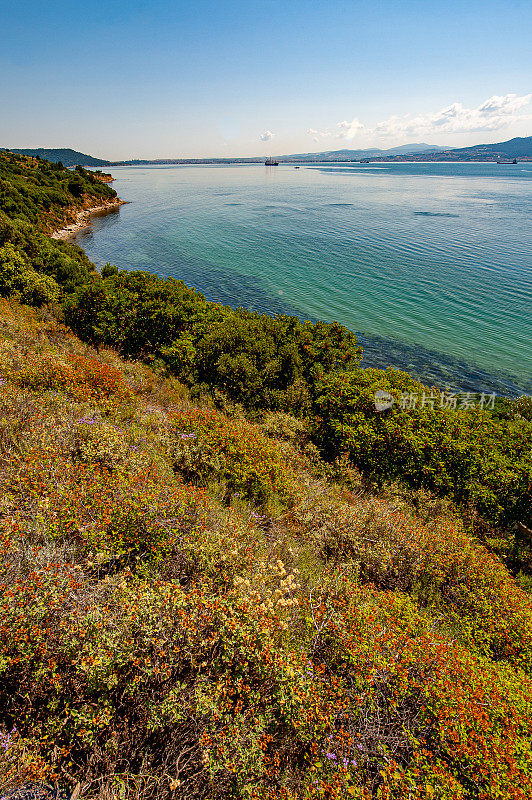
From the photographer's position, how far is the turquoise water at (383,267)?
87.5 feet

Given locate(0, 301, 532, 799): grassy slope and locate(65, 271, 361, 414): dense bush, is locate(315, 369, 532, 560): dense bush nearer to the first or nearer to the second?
locate(65, 271, 361, 414): dense bush

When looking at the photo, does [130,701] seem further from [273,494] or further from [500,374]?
[500,374]

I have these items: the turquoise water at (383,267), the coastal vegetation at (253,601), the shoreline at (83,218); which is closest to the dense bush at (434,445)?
the coastal vegetation at (253,601)

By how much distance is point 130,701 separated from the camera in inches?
171

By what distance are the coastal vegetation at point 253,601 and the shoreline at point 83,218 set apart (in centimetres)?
5872

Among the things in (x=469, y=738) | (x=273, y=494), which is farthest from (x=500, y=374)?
(x=469, y=738)

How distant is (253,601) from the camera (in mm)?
5102

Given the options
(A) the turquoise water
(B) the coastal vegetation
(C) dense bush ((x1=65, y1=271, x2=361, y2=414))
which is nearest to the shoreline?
(A) the turquoise water

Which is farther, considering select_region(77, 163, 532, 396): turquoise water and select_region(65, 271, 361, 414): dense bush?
select_region(77, 163, 532, 396): turquoise water

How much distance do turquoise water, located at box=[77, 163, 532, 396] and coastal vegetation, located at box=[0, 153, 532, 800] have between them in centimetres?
1495

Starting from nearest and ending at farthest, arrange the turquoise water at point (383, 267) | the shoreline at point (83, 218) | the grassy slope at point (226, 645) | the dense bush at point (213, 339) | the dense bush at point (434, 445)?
the grassy slope at point (226, 645) → the dense bush at point (434, 445) → the dense bush at point (213, 339) → the turquoise water at point (383, 267) → the shoreline at point (83, 218)

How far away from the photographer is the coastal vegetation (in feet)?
13.5

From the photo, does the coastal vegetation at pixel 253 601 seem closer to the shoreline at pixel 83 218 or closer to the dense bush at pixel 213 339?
the dense bush at pixel 213 339

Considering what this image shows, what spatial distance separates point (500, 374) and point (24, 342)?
1058 inches
